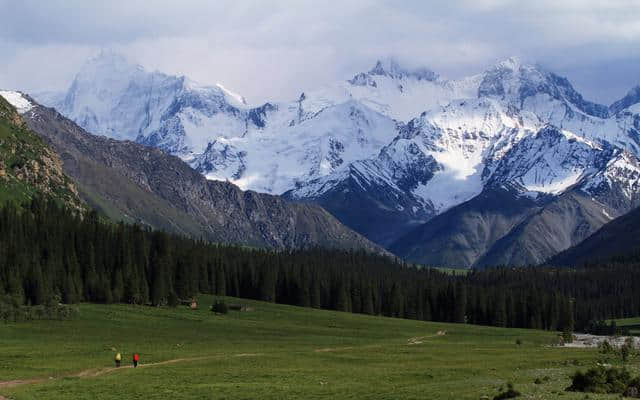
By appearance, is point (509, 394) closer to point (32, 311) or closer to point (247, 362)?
point (247, 362)

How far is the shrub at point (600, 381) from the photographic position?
69.4m

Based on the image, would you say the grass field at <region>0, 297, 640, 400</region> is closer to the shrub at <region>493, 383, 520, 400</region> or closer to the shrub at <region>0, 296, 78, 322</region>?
the shrub at <region>493, 383, 520, 400</region>

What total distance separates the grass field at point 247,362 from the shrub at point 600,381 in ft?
6.32

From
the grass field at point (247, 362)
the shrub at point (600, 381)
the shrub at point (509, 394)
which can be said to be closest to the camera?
the shrub at point (509, 394)

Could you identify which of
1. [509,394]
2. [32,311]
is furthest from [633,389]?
[32,311]

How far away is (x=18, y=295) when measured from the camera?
6821 inches

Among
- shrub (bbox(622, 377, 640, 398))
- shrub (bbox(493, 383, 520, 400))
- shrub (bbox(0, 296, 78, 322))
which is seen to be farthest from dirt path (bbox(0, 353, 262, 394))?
shrub (bbox(0, 296, 78, 322))

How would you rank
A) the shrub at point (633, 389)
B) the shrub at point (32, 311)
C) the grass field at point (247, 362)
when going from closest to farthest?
the shrub at point (633, 389), the grass field at point (247, 362), the shrub at point (32, 311)

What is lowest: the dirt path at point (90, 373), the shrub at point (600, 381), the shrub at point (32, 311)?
the dirt path at point (90, 373)

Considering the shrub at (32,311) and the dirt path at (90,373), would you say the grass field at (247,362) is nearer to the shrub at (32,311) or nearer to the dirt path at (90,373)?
the dirt path at (90,373)

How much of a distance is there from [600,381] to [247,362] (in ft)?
152

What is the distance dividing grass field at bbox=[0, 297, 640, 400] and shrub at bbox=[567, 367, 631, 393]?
193 cm

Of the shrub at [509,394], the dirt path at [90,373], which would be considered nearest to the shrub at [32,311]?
the dirt path at [90,373]

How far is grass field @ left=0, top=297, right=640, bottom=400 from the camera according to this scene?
78.8 m
